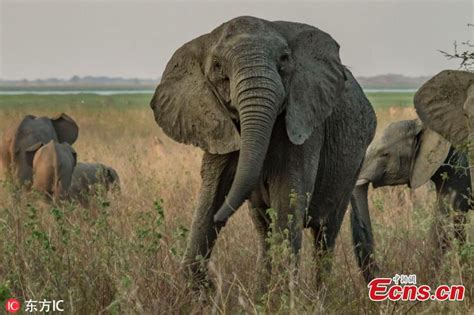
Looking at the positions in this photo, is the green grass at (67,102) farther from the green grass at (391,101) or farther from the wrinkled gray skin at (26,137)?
the wrinkled gray skin at (26,137)

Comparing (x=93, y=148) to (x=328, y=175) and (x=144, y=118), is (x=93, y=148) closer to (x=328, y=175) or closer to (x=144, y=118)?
(x=144, y=118)

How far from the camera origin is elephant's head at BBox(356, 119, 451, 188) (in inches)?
372

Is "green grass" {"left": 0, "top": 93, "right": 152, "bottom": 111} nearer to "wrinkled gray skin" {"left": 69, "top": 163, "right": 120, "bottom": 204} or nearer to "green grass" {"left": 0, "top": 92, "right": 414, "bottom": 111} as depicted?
"green grass" {"left": 0, "top": 92, "right": 414, "bottom": 111}

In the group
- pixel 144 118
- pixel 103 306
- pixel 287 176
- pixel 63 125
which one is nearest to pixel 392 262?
pixel 287 176

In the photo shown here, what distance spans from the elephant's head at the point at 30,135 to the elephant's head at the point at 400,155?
153 inches

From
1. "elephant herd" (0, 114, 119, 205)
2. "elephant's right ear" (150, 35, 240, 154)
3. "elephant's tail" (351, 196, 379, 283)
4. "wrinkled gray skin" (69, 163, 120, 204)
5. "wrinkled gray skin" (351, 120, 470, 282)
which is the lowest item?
"wrinkled gray skin" (69, 163, 120, 204)

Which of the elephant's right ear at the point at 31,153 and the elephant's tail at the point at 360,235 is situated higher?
the elephant's tail at the point at 360,235

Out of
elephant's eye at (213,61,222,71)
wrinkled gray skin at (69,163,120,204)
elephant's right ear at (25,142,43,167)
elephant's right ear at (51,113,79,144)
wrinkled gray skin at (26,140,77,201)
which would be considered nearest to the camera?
elephant's eye at (213,61,222,71)

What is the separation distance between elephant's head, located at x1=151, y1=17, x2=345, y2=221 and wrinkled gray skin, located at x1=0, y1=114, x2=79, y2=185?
5.55 metres

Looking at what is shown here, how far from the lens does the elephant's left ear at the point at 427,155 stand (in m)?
9.20

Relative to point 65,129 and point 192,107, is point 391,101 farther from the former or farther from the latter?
point 192,107

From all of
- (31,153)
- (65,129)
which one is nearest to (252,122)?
(31,153)

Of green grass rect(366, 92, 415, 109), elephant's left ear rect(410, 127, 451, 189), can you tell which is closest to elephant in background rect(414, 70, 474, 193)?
elephant's left ear rect(410, 127, 451, 189)

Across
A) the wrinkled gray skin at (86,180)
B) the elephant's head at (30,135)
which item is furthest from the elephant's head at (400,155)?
the elephant's head at (30,135)
